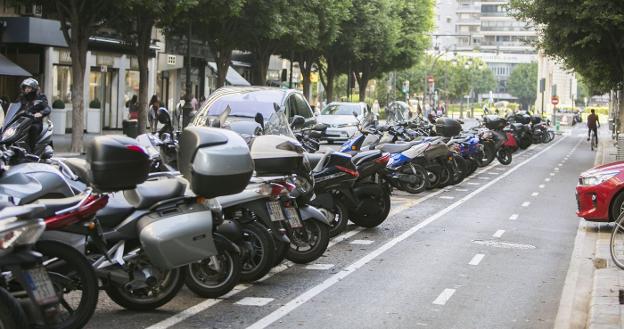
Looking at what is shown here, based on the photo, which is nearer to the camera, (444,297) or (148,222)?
(148,222)

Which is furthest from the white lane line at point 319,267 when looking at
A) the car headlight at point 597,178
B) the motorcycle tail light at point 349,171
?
the car headlight at point 597,178

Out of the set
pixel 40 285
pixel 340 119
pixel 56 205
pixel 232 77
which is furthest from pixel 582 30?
pixel 232 77

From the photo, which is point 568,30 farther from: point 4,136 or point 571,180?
point 4,136

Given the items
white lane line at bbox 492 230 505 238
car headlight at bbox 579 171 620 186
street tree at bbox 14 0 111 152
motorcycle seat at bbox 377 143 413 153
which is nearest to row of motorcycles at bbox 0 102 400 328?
white lane line at bbox 492 230 505 238

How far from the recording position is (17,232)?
5.67m

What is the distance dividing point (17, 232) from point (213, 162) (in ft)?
6.99

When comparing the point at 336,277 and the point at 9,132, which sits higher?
the point at 9,132

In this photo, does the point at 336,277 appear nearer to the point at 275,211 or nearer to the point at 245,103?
the point at 275,211

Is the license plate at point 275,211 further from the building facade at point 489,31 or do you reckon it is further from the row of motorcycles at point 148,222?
the building facade at point 489,31

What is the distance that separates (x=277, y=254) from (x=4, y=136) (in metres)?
5.21

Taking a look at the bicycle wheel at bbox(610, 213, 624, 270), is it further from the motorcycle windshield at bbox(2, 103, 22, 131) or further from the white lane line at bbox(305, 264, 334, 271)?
the motorcycle windshield at bbox(2, 103, 22, 131)

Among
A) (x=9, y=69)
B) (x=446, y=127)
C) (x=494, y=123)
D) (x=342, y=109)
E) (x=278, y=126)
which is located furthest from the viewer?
(x=342, y=109)

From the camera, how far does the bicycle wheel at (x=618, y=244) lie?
33.0ft

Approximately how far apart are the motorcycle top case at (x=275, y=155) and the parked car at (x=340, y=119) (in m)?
23.4
